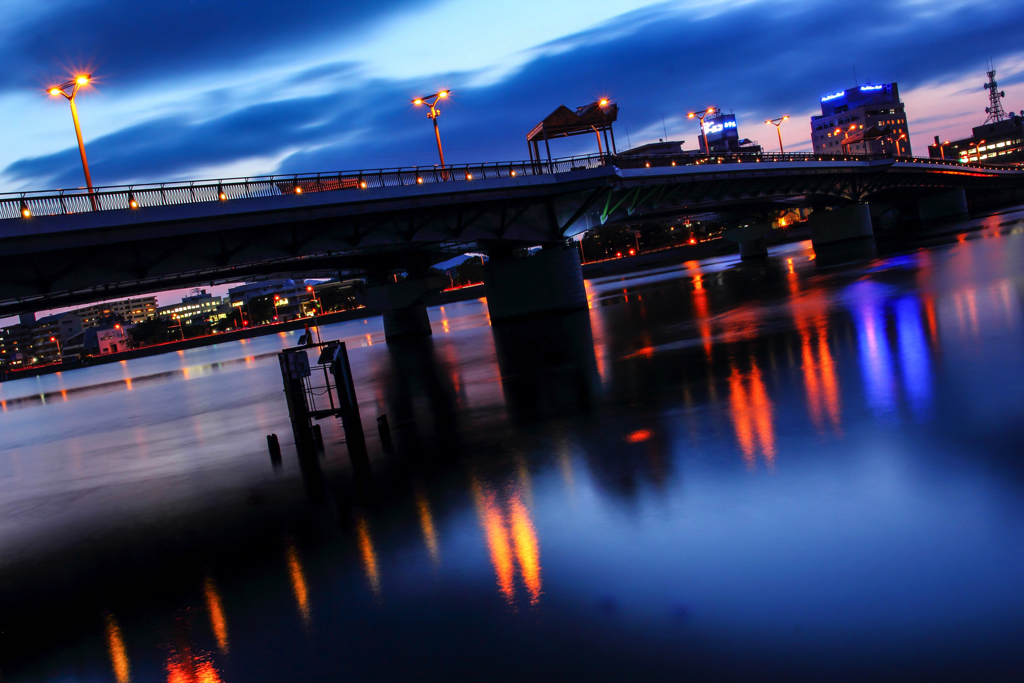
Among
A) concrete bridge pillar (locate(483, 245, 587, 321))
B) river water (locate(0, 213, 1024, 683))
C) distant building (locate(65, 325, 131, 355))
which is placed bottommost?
river water (locate(0, 213, 1024, 683))

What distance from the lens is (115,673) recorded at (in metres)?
6.22

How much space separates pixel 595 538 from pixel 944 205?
4800 inches

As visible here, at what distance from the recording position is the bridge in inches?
993

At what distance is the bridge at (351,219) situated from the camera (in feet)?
82.8

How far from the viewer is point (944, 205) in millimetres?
108438

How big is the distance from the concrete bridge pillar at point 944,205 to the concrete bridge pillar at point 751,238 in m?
37.6

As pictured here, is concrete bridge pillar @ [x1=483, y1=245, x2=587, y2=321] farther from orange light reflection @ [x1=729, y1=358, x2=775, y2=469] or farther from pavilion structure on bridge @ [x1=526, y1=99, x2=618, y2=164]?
orange light reflection @ [x1=729, y1=358, x2=775, y2=469]

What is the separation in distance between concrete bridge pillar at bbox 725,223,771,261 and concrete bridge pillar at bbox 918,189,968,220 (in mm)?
37596

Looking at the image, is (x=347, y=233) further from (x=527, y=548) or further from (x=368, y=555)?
(x=527, y=548)

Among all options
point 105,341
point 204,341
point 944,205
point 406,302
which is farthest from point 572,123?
point 105,341

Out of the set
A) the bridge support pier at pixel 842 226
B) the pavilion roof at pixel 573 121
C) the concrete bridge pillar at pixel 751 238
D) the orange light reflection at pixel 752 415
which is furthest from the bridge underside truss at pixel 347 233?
the orange light reflection at pixel 752 415

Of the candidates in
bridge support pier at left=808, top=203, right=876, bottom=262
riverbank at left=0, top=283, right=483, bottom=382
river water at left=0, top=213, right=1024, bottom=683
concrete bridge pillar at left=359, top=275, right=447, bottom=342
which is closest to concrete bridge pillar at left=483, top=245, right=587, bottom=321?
concrete bridge pillar at left=359, top=275, right=447, bottom=342

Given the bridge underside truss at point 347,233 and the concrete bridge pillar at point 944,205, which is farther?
the concrete bridge pillar at point 944,205

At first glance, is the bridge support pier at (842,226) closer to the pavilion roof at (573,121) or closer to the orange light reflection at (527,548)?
the pavilion roof at (573,121)
